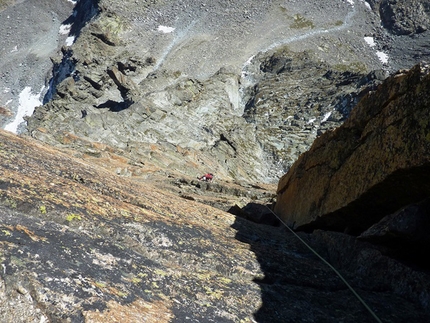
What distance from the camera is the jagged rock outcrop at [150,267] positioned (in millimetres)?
4645

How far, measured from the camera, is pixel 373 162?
977 centimetres

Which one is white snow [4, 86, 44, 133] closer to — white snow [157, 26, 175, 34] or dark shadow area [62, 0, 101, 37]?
dark shadow area [62, 0, 101, 37]

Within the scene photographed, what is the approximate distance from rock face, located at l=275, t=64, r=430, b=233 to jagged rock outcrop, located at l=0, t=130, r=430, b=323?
1241 mm

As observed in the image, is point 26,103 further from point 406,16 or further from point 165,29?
point 406,16

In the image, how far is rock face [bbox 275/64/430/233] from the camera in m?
8.12

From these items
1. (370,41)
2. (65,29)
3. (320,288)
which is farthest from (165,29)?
(320,288)

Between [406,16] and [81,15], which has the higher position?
[406,16]

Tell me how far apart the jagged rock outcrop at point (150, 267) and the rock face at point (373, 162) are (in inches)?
48.9

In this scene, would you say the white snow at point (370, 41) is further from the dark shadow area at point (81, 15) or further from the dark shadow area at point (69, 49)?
the dark shadow area at point (81, 15)

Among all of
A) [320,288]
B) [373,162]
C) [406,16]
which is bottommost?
[320,288]

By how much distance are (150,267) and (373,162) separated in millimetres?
6463

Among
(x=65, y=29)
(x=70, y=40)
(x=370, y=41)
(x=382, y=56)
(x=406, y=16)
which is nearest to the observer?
(x=382, y=56)

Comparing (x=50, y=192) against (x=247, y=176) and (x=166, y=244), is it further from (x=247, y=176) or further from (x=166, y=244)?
(x=247, y=176)

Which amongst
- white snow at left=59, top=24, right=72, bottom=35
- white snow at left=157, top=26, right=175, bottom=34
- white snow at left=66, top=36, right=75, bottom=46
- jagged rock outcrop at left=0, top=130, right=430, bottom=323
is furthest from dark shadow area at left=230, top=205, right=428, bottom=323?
white snow at left=59, top=24, right=72, bottom=35
